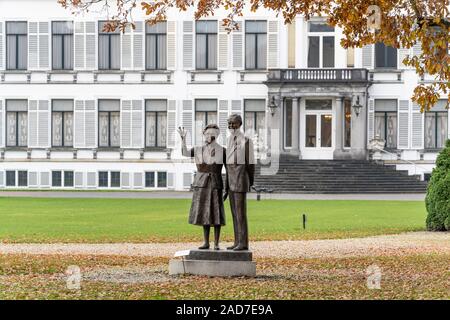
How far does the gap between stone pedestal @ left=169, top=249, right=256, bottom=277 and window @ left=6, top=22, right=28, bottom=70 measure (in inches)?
1427

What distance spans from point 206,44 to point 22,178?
11.1 meters

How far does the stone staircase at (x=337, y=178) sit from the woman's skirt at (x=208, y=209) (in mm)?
28528

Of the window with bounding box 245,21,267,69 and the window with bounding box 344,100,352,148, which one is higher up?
the window with bounding box 245,21,267,69

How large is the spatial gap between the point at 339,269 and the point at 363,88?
31.6 metres

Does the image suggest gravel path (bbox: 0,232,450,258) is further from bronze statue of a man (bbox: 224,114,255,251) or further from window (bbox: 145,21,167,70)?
window (bbox: 145,21,167,70)

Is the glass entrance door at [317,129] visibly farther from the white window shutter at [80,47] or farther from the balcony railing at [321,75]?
the white window shutter at [80,47]

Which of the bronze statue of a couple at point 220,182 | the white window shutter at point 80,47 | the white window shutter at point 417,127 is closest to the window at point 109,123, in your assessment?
the white window shutter at point 80,47

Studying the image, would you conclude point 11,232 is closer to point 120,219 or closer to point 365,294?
point 120,219

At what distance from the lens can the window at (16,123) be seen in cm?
5012

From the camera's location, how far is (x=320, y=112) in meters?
48.9

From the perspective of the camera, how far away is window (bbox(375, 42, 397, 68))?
48.8 meters

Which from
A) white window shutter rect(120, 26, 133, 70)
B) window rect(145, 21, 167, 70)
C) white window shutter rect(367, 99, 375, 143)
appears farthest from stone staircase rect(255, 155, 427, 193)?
white window shutter rect(120, 26, 133, 70)

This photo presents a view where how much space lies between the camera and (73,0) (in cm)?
1995
